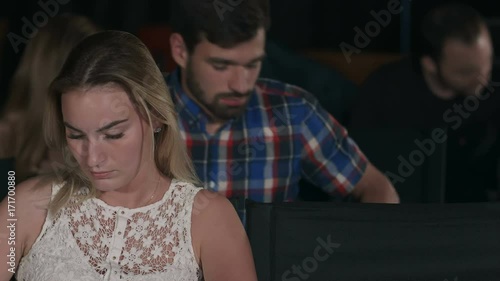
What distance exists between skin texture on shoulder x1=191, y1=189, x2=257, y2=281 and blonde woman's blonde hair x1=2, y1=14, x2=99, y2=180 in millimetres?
1203

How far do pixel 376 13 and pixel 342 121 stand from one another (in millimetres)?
731

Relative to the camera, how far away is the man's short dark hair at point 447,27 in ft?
12.4

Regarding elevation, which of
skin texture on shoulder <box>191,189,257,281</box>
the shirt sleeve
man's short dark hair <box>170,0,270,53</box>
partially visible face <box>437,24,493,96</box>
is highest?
man's short dark hair <box>170,0,270,53</box>

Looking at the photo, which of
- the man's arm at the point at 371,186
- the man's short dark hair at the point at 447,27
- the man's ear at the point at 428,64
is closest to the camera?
the man's arm at the point at 371,186

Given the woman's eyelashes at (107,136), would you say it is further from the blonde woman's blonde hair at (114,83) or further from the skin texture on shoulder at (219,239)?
the skin texture on shoulder at (219,239)

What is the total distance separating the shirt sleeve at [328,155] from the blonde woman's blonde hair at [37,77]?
76cm

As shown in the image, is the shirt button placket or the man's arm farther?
the man's arm

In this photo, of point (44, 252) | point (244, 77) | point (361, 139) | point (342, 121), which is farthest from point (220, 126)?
point (44, 252)

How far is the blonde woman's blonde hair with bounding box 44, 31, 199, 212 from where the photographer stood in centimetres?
174

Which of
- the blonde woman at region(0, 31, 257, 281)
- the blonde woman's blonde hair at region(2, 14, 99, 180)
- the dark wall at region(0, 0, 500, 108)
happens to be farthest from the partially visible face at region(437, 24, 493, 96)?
the blonde woman at region(0, 31, 257, 281)

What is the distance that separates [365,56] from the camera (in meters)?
4.01

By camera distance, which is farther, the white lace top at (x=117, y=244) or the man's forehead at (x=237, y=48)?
the man's forehead at (x=237, y=48)

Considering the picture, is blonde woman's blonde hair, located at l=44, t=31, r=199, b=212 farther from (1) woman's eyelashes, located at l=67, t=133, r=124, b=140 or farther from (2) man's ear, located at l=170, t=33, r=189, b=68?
(2) man's ear, located at l=170, t=33, r=189, b=68

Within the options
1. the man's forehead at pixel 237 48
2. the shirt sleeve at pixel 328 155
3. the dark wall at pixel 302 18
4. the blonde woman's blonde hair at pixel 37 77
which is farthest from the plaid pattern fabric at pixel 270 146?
the dark wall at pixel 302 18
